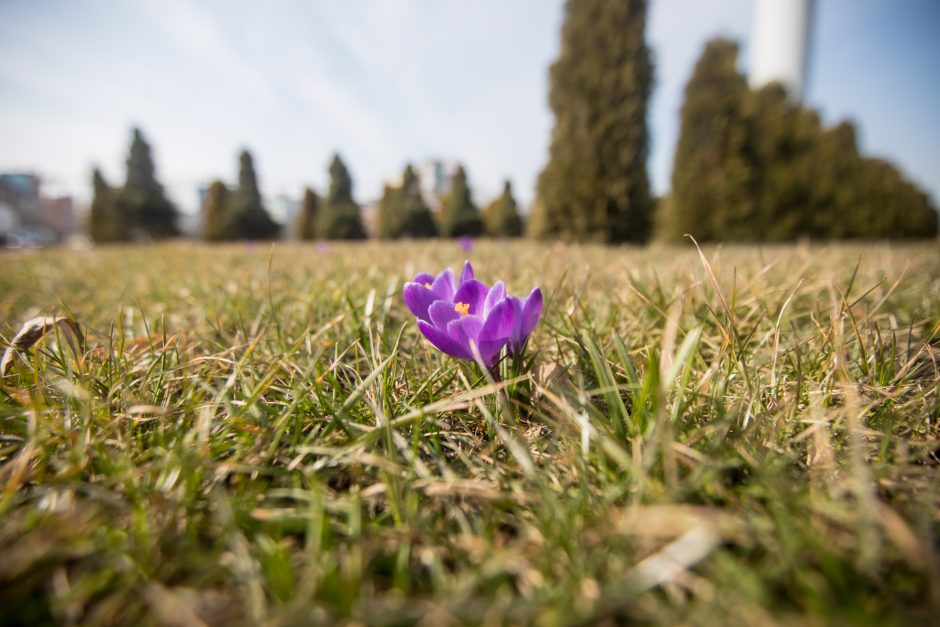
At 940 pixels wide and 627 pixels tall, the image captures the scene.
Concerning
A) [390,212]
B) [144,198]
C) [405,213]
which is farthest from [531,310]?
[144,198]

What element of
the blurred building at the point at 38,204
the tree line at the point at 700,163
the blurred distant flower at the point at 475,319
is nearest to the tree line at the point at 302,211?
the tree line at the point at 700,163

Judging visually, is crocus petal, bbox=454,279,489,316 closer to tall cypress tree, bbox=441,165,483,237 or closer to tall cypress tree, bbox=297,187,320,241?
tall cypress tree, bbox=441,165,483,237

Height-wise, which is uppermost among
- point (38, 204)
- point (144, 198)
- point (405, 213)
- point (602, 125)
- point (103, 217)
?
point (38, 204)

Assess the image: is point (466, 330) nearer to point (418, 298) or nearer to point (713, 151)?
point (418, 298)

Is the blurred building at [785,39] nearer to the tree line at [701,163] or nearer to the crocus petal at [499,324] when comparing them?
the tree line at [701,163]

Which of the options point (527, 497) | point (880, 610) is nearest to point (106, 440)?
point (527, 497)

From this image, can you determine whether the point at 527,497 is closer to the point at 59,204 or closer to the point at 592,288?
the point at 592,288
